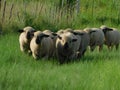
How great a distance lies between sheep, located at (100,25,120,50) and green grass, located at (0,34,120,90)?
2.59 metres

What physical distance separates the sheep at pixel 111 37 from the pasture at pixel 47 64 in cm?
71

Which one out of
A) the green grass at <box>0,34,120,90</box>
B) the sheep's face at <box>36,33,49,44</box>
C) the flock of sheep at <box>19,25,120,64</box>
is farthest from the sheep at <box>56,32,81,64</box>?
the sheep's face at <box>36,33,49,44</box>

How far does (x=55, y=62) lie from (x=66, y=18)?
6.80 meters

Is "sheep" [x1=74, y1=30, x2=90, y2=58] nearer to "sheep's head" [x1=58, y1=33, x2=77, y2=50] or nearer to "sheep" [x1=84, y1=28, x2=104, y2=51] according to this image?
"sheep" [x1=84, y1=28, x2=104, y2=51]

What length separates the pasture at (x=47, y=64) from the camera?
6895 mm

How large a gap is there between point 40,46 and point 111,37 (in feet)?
11.7

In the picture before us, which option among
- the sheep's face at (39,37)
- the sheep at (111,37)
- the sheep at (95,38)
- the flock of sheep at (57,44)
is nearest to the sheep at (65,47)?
the flock of sheep at (57,44)

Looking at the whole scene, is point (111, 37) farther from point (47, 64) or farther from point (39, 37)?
point (47, 64)

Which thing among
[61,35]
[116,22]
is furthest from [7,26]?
[116,22]

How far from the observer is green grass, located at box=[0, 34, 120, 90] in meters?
6.76

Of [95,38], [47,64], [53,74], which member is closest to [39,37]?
[47,64]

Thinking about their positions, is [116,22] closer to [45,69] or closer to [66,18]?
[66,18]

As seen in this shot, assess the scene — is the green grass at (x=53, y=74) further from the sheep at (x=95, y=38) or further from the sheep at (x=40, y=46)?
the sheep at (x=95, y=38)

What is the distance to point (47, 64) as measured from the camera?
9.53 m
